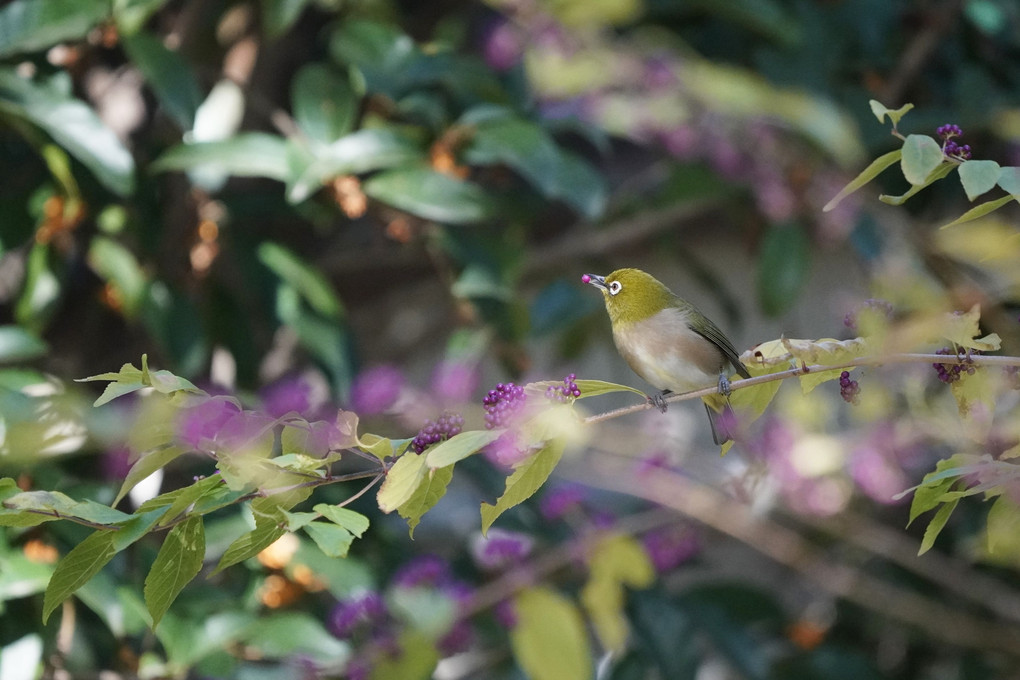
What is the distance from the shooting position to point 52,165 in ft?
5.33

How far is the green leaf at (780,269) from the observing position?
2174 millimetres

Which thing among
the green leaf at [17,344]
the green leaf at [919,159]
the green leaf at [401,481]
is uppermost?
the green leaf at [919,159]

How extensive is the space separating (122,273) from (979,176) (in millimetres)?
1422

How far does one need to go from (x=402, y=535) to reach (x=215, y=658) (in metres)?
0.53

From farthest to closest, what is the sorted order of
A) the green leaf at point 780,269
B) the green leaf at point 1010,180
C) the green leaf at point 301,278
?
the green leaf at point 780,269 → the green leaf at point 301,278 → the green leaf at point 1010,180

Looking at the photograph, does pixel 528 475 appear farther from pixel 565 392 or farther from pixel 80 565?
pixel 80 565

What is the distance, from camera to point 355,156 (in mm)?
1749

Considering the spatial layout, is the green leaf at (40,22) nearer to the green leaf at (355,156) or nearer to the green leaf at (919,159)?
the green leaf at (355,156)

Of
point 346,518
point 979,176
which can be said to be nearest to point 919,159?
point 979,176

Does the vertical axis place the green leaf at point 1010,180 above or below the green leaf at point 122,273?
above

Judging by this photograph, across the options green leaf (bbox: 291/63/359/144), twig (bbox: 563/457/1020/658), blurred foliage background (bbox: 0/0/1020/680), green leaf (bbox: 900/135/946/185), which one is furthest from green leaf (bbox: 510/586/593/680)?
green leaf (bbox: 900/135/946/185)

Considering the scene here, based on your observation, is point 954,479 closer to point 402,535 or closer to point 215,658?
point 215,658

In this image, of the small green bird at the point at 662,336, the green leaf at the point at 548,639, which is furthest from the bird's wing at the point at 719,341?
the green leaf at the point at 548,639

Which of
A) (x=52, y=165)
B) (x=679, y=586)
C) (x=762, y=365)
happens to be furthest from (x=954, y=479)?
(x=679, y=586)
